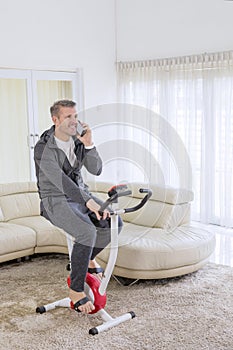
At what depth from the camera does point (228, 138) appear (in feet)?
18.2

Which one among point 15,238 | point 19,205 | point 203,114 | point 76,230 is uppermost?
point 203,114

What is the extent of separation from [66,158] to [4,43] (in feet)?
9.86

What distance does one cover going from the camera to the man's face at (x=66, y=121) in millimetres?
3078

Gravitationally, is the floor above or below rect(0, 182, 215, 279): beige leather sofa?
below

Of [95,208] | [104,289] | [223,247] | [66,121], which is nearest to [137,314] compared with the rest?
[104,289]

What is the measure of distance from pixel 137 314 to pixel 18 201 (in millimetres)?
2147

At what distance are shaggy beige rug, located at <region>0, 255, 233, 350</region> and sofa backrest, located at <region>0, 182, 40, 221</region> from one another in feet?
2.56

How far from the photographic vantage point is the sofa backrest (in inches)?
189

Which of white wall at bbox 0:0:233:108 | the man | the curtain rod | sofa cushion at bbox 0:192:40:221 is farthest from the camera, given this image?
white wall at bbox 0:0:233:108

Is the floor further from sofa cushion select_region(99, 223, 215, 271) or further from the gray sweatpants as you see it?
the gray sweatpants

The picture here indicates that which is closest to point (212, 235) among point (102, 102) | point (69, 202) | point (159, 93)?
point (69, 202)

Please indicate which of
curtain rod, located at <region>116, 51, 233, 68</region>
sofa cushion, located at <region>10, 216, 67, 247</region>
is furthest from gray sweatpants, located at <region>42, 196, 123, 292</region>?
curtain rod, located at <region>116, 51, 233, 68</region>

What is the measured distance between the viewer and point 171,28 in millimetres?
6039

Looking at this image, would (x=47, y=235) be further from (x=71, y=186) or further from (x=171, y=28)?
(x=171, y=28)
